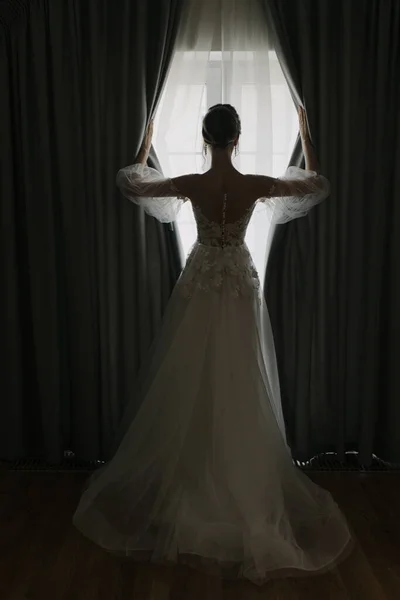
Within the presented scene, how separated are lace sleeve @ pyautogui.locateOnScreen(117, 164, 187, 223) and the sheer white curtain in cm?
26

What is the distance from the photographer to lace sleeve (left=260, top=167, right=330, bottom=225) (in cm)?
268

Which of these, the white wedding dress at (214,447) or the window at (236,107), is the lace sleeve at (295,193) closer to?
the white wedding dress at (214,447)

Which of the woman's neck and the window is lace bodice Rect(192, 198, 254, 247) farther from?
the window

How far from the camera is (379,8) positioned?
288cm

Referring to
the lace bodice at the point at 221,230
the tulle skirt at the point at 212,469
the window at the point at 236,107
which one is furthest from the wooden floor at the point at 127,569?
the window at the point at 236,107

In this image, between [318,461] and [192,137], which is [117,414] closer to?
[318,461]

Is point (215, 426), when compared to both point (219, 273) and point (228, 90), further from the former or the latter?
point (228, 90)

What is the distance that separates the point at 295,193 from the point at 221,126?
42cm

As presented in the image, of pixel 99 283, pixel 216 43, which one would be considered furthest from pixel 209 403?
pixel 216 43

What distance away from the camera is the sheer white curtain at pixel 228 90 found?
295 cm

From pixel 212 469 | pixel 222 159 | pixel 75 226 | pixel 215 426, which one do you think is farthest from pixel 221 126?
pixel 212 469

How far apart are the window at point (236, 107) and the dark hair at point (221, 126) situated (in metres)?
0.36

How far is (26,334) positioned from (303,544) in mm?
1626

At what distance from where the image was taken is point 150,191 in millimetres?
2730
